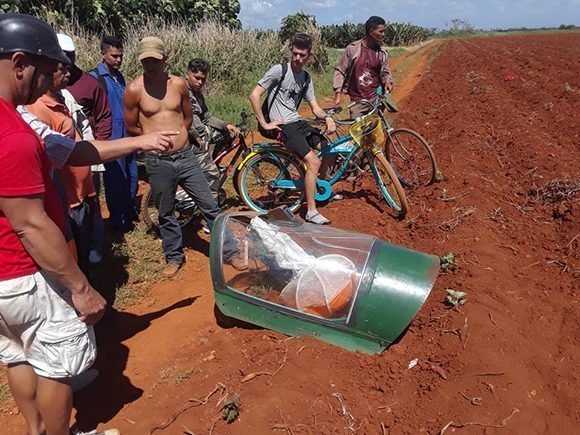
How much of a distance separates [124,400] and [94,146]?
178cm

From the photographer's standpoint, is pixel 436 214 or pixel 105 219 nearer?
pixel 436 214

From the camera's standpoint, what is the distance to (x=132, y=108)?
4172 mm

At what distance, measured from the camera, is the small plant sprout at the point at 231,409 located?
278cm

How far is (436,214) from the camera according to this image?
211 inches

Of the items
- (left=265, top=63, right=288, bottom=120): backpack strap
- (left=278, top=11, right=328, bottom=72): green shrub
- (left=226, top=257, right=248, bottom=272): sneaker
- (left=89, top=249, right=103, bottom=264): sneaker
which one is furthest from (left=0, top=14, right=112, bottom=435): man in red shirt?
(left=278, top=11, right=328, bottom=72): green shrub

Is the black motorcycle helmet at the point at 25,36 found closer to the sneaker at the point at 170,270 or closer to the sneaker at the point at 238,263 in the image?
the sneaker at the point at 238,263

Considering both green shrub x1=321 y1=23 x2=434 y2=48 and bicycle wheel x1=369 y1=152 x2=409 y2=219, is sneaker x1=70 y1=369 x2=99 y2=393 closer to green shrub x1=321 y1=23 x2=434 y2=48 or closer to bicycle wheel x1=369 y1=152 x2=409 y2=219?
bicycle wheel x1=369 y1=152 x2=409 y2=219

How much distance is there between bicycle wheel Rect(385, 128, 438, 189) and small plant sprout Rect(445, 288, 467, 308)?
256 cm

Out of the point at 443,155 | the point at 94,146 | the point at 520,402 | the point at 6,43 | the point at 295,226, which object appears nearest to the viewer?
the point at 6,43

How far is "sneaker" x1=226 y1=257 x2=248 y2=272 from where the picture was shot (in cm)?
354

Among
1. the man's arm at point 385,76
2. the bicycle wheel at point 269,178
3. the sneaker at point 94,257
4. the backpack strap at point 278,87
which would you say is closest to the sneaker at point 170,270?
the sneaker at point 94,257

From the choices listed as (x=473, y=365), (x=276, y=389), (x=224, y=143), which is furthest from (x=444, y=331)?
(x=224, y=143)

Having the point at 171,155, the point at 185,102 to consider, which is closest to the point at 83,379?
the point at 171,155

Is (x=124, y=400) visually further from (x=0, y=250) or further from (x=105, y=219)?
(x=105, y=219)
